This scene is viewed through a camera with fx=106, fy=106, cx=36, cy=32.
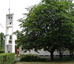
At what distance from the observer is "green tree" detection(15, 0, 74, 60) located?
1219cm

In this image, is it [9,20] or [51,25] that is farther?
[9,20]

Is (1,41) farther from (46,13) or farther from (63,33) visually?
(63,33)

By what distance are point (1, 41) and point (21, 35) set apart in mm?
5067

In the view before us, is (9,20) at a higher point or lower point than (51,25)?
higher

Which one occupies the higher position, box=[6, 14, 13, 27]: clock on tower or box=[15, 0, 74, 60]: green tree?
box=[6, 14, 13, 27]: clock on tower

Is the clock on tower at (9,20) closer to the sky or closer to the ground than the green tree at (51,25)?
closer to the sky

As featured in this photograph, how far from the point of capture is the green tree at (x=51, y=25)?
1219 centimetres

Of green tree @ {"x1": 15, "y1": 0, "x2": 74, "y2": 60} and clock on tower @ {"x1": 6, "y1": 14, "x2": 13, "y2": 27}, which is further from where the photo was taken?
clock on tower @ {"x1": 6, "y1": 14, "x2": 13, "y2": 27}

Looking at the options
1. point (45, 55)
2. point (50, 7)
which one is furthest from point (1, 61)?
point (45, 55)

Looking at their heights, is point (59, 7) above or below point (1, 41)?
above

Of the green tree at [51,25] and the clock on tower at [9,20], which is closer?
the green tree at [51,25]

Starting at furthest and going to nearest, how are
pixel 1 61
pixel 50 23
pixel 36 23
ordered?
pixel 36 23 < pixel 50 23 < pixel 1 61

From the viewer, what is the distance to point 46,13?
13.3 metres

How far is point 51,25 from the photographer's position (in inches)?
515
